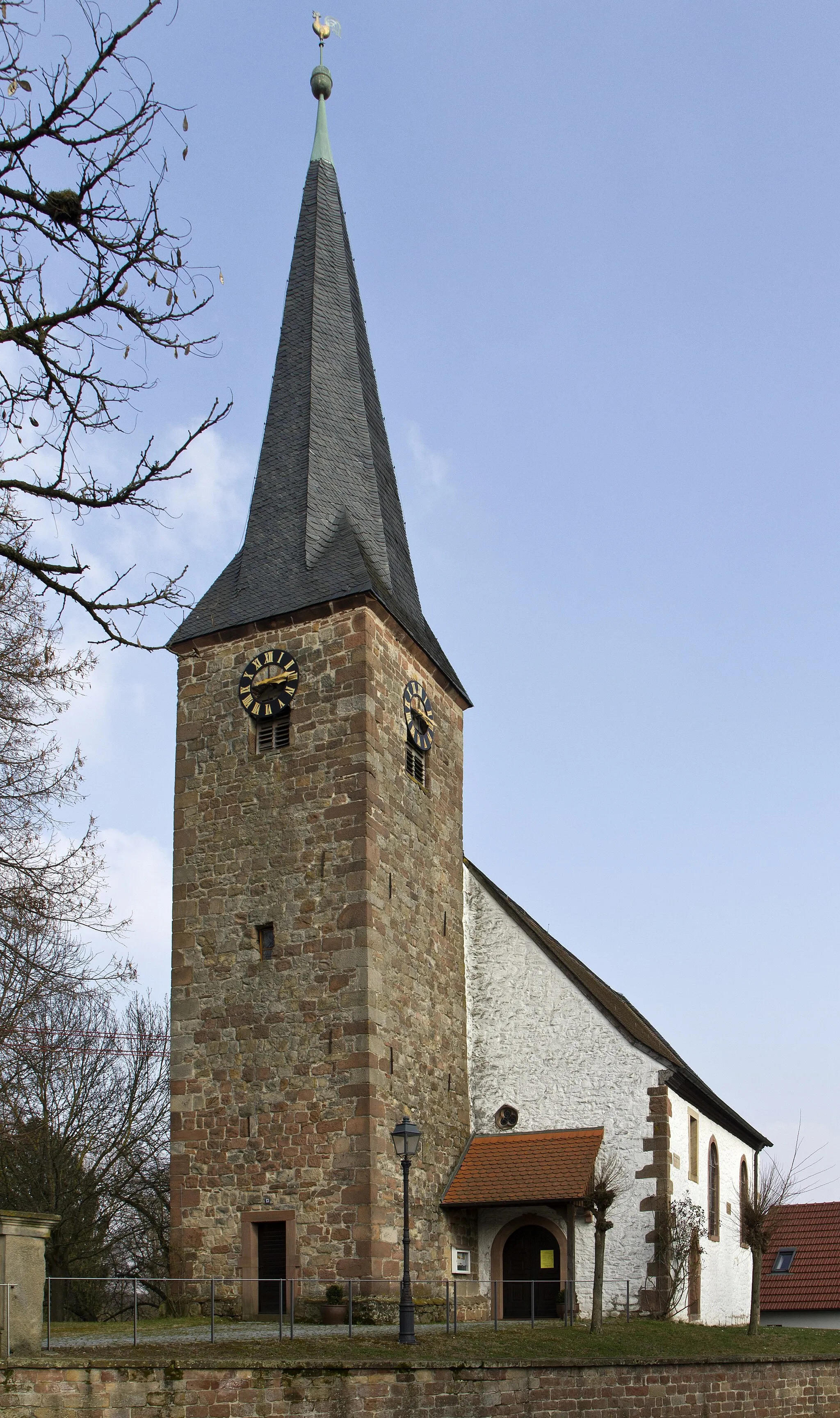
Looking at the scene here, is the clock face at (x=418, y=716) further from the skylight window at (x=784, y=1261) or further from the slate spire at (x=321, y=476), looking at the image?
the skylight window at (x=784, y=1261)

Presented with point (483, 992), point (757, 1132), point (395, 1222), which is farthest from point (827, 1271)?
point (395, 1222)

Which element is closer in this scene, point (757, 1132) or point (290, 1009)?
point (290, 1009)

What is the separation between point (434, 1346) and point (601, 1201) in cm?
414

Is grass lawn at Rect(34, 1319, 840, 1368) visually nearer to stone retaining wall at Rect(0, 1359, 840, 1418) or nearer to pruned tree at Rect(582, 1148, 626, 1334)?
stone retaining wall at Rect(0, 1359, 840, 1418)

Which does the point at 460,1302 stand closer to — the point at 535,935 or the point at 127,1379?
the point at 535,935

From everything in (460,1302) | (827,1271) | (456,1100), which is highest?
(456,1100)

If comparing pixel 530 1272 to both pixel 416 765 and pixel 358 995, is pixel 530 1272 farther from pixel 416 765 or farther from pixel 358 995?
pixel 416 765

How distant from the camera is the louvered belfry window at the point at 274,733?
66.6ft

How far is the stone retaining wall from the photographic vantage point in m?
10.9

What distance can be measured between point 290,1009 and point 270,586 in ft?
21.5

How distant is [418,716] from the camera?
71.4 ft

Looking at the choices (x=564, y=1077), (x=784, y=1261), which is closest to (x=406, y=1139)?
(x=564, y=1077)

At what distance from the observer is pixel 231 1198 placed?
18484 mm

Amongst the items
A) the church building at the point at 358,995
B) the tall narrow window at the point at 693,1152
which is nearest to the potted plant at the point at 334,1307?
the church building at the point at 358,995
